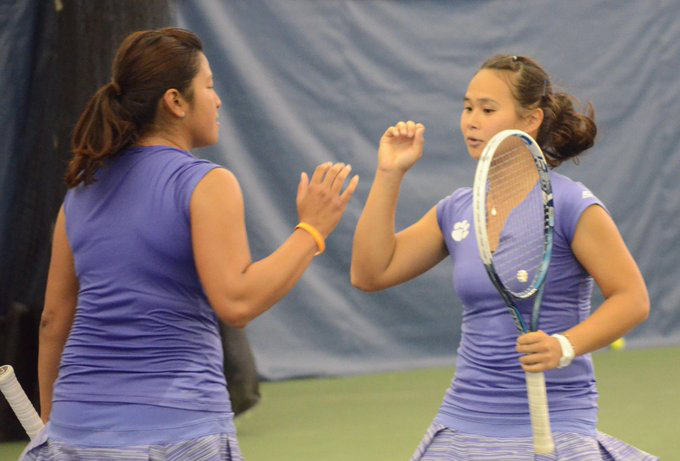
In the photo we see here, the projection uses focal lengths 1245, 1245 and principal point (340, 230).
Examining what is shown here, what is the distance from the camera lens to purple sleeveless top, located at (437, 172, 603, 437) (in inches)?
110

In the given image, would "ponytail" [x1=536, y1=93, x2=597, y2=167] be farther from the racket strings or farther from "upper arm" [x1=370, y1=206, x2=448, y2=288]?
"upper arm" [x1=370, y1=206, x2=448, y2=288]

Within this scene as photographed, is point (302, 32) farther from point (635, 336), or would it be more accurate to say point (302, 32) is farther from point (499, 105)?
point (499, 105)

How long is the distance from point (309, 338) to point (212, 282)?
197 inches

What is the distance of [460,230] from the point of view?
9.96ft

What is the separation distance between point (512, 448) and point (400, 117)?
4.92m

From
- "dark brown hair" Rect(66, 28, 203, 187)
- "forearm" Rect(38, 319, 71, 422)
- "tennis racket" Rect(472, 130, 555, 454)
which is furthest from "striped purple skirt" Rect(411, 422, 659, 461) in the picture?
"dark brown hair" Rect(66, 28, 203, 187)

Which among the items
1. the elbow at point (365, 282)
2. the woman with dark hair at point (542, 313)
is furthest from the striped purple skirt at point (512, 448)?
the elbow at point (365, 282)

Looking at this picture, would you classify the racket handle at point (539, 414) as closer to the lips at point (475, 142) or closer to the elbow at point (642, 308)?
the elbow at point (642, 308)

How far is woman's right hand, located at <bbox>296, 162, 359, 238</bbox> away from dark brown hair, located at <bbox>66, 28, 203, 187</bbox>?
312 mm

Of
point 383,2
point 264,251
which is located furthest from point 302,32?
point 264,251

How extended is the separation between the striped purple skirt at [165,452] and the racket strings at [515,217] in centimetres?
74

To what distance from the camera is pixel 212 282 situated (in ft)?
7.81

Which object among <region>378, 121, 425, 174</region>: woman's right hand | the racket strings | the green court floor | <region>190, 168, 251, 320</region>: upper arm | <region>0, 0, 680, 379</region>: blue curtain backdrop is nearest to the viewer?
<region>190, 168, 251, 320</region>: upper arm

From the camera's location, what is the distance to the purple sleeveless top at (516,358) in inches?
110
